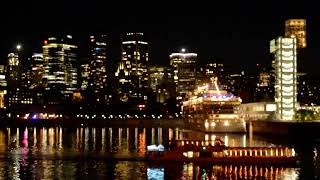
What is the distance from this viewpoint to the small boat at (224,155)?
6241 centimetres

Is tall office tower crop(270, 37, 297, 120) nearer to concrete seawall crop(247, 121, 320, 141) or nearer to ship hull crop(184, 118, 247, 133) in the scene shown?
ship hull crop(184, 118, 247, 133)

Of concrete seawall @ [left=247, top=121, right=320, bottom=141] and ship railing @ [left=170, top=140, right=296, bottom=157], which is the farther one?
concrete seawall @ [left=247, top=121, right=320, bottom=141]

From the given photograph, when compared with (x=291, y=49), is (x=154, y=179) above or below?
below

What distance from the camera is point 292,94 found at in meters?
125

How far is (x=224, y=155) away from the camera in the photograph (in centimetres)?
6309

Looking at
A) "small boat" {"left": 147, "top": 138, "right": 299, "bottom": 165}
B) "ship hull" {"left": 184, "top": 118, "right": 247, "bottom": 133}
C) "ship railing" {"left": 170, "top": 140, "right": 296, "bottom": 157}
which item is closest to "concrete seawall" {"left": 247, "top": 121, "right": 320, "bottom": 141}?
"ship hull" {"left": 184, "top": 118, "right": 247, "bottom": 133}

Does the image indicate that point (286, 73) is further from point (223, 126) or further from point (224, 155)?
point (224, 155)

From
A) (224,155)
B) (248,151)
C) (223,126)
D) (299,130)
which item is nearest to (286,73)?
(223,126)

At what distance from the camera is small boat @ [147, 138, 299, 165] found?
62.4 meters

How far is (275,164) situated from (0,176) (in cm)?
2829

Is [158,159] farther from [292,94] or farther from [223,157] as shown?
[292,94]

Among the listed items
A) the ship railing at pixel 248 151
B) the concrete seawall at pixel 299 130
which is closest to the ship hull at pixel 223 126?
the concrete seawall at pixel 299 130

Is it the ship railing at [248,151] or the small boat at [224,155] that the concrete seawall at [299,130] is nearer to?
the ship railing at [248,151]

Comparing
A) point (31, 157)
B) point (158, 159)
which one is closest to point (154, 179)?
point (158, 159)
